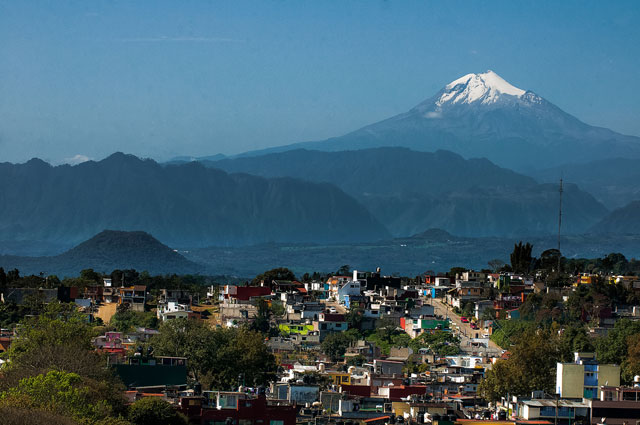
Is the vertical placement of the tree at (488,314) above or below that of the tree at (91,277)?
below

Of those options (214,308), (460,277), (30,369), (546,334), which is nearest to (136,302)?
(214,308)

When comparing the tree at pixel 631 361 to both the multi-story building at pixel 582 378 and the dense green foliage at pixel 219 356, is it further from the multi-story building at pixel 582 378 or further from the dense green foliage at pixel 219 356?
the dense green foliage at pixel 219 356

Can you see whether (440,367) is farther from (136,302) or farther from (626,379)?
(136,302)

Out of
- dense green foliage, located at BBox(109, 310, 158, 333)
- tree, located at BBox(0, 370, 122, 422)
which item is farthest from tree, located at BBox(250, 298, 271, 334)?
tree, located at BBox(0, 370, 122, 422)

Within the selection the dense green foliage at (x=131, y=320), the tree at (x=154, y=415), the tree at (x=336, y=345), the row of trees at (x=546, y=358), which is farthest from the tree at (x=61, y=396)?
the dense green foliage at (x=131, y=320)

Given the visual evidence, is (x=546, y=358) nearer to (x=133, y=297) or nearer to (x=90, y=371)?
(x=90, y=371)

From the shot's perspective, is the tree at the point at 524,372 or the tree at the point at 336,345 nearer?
the tree at the point at 524,372
